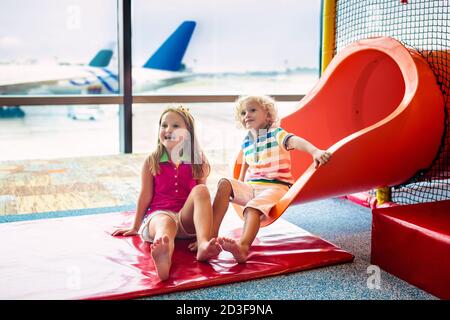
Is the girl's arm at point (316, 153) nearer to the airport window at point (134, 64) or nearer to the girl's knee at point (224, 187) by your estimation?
the girl's knee at point (224, 187)

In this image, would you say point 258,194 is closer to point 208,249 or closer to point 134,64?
point 208,249

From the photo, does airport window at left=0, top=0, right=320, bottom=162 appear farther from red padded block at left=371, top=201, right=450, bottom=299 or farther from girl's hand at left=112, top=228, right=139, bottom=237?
red padded block at left=371, top=201, right=450, bottom=299

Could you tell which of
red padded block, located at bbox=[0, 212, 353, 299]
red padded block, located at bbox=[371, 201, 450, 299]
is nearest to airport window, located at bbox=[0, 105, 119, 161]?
red padded block, located at bbox=[0, 212, 353, 299]

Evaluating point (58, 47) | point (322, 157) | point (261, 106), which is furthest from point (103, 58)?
point (322, 157)

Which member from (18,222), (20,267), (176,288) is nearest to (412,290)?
(176,288)

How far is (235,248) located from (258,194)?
1.32ft

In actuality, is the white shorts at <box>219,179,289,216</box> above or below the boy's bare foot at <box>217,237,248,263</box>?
above

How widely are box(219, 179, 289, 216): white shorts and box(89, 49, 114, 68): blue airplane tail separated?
124 inches

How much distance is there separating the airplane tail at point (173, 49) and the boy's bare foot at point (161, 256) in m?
3.70

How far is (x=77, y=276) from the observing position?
5.99 feet

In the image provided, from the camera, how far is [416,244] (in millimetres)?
1821

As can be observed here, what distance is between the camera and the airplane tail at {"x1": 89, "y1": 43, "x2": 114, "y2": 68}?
491cm
